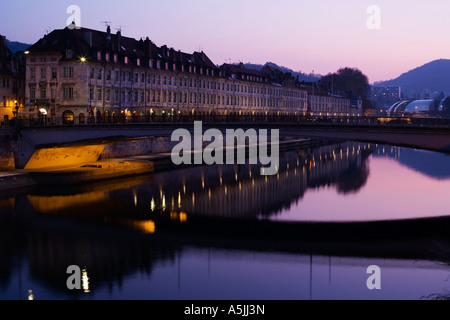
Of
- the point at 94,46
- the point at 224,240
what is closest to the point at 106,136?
the point at 94,46

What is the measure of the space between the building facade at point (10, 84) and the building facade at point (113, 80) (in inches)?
197

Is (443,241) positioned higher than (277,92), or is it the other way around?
(277,92)

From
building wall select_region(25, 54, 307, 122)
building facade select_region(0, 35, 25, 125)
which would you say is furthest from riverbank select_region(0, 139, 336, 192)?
building facade select_region(0, 35, 25, 125)

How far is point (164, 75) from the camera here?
101m

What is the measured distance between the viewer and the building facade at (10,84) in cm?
8519

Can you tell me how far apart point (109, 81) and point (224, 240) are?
173ft

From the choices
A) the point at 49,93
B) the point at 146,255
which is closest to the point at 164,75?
the point at 49,93

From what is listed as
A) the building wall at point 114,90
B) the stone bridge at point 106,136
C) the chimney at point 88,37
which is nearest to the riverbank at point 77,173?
the stone bridge at point 106,136

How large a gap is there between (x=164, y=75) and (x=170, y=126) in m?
39.6

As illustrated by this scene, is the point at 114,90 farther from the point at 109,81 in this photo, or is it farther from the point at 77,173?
the point at 77,173

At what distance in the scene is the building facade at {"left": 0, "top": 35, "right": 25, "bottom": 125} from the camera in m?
85.2

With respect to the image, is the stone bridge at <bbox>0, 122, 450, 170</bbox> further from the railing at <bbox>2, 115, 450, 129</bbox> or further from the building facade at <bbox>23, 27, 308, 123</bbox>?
the building facade at <bbox>23, 27, 308, 123</bbox>
